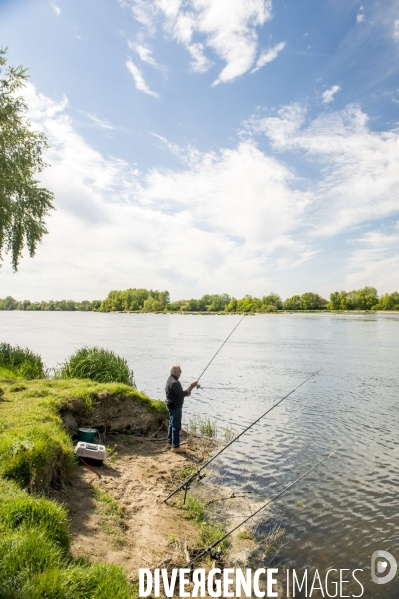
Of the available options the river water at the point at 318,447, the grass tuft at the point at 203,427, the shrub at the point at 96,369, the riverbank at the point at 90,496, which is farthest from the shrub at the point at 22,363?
the grass tuft at the point at 203,427

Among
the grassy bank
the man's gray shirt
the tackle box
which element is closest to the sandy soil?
the tackle box

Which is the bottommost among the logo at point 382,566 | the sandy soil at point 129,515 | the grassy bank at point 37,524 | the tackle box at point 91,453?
the logo at point 382,566

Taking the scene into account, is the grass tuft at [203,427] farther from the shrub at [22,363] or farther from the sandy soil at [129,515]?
the shrub at [22,363]

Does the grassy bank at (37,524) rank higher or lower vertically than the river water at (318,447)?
higher

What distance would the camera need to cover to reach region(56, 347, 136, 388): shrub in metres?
15.0

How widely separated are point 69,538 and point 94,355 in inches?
441

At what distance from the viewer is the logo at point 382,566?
6215 millimetres

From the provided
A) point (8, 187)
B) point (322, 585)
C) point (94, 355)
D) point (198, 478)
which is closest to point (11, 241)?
point (8, 187)

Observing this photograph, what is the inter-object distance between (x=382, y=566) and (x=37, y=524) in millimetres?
5505

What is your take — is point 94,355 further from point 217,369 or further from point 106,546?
point 217,369

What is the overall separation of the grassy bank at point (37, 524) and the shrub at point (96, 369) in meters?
5.90

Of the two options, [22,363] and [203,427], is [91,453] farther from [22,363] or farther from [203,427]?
[22,363]

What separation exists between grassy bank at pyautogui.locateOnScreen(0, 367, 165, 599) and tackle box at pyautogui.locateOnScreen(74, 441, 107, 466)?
0.46 metres

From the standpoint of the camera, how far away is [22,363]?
664 inches
